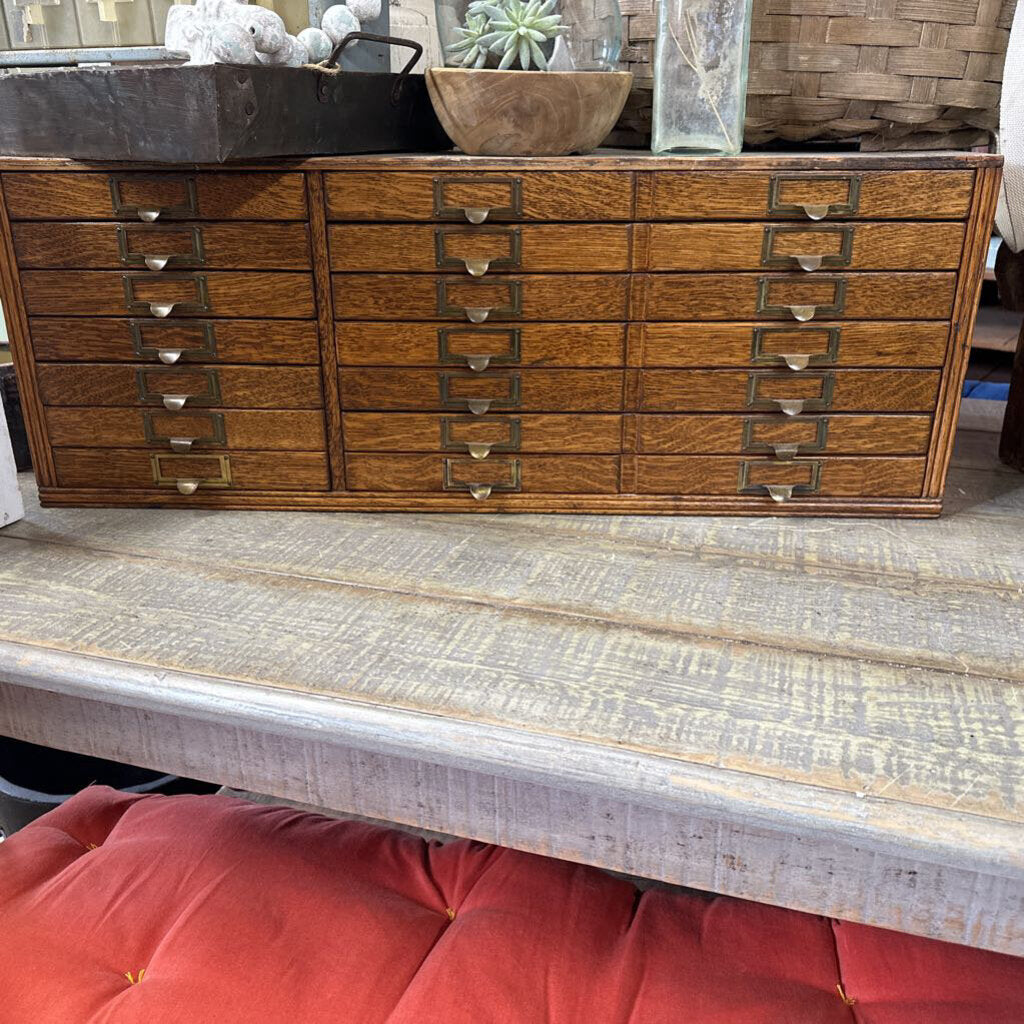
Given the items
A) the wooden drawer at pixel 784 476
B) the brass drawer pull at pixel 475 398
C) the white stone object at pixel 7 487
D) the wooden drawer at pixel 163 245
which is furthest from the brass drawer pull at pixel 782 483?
the white stone object at pixel 7 487

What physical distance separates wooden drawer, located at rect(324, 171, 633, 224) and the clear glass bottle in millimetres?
99

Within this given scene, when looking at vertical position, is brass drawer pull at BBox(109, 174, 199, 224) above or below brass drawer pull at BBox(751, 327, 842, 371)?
above

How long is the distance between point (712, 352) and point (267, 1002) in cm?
62

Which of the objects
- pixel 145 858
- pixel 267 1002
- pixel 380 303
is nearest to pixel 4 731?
pixel 145 858

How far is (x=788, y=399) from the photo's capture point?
2.91 ft

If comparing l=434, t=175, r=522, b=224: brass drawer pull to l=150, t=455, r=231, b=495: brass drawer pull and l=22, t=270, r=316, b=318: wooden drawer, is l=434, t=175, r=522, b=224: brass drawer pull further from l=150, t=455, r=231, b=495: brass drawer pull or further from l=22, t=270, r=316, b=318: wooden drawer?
l=150, t=455, r=231, b=495: brass drawer pull

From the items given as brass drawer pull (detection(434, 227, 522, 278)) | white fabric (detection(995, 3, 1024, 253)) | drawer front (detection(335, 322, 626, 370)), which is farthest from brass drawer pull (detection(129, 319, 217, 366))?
white fabric (detection(995, 3, 1024, 253))

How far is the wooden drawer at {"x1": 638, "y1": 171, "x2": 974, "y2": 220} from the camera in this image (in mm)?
809

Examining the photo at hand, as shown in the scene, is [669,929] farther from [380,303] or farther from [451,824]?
[380,303]

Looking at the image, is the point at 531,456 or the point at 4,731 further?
the point at 531,456

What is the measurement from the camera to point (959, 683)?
0.66 meters

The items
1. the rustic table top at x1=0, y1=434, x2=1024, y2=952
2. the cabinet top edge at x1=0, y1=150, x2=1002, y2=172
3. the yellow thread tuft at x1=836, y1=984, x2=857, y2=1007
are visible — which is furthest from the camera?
the cabinet top edge at x1=0, y1=150, x2=1002, y2=172

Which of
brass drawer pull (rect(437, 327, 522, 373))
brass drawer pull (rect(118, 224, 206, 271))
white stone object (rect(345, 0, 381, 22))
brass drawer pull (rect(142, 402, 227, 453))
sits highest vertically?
white stone object (rect(345, 0, 381, 22))

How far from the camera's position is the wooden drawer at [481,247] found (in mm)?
841
